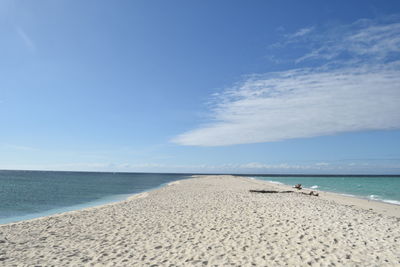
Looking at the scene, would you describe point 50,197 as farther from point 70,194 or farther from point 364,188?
point 364,188

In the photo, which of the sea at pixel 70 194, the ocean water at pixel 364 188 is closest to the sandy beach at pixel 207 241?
the sea at pixel 70 194

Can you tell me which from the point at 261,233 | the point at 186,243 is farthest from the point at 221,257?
the point at 261,233

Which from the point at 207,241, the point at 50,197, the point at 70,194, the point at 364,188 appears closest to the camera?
the point at 207,241

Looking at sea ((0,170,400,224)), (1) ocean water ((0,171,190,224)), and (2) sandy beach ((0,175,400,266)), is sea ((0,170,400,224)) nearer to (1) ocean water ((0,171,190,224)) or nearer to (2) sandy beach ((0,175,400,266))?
(1) ocean water ((0,171,190,224))

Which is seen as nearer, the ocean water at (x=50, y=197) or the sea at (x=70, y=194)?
the ocean water at (x=50, y=197)

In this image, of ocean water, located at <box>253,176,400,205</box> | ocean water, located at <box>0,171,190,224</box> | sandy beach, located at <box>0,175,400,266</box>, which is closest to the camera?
sandy beach, located at <box>0,175,400,266</box>

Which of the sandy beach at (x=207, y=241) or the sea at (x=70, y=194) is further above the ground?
the sandy beach at (x=207, y=241)

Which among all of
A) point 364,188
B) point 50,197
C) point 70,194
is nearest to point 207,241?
point 50,197

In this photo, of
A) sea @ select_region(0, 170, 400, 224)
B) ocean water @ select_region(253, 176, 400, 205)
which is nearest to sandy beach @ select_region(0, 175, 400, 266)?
sea @ select_region(0, 170, 400, 224)

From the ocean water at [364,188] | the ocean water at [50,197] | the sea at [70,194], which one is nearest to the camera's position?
the ocean water at [50,197]

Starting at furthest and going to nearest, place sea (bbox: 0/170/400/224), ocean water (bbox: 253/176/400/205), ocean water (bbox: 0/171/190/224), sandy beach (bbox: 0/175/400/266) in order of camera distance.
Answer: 1. ocean water (bbox: 253/176/400/205)
2. sea (bbox: 0/170/400/224)
3. ocean water (bbox: 0/171/190/224)
4. sandy beach (bbox: 0/175/400/266)

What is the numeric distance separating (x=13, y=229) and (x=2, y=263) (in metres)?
4.64

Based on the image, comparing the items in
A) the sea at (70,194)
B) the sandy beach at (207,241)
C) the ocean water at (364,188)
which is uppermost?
the sandy beach at (207,241)

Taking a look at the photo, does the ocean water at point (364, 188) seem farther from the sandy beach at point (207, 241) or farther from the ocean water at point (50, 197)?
the ocean water at point (50, 197)
